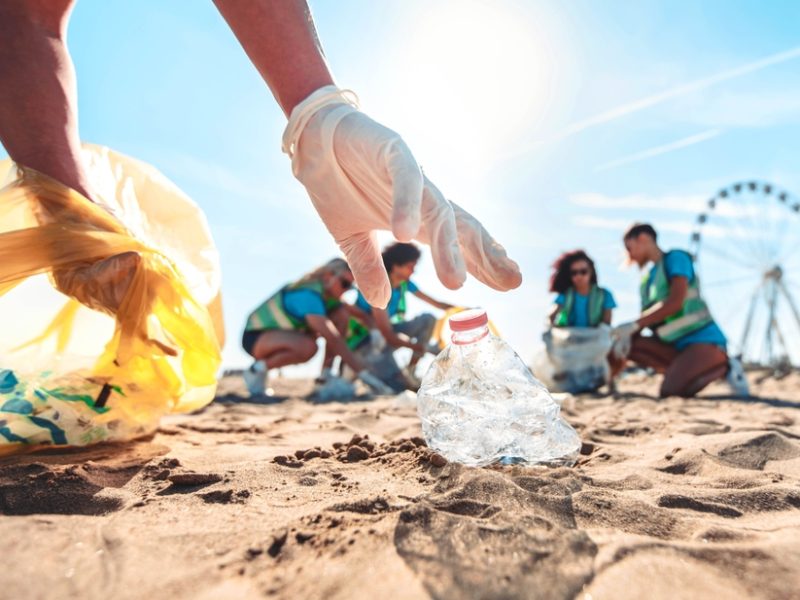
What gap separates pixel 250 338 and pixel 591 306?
311 centimetres

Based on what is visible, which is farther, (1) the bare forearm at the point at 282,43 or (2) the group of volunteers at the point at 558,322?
(2) the group of volunteers at the point at 558,322

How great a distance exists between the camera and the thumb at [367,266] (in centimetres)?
154

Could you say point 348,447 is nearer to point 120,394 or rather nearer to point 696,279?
point 120,394

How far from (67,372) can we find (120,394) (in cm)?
20

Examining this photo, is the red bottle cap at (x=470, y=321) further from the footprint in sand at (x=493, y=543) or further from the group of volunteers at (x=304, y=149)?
the footprint in sand at (x=493, y=543)

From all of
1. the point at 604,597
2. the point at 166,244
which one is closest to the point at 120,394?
the point at 166,244

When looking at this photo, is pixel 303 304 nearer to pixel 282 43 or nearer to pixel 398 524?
pixel 282 43

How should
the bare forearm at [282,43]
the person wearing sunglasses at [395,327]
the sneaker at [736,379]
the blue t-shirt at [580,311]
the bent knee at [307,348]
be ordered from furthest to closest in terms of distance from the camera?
the person wearing sunglasses at [395,327], the bent knee at [307,348], the blue t-shirt at [580,311], the sneaker at [736,379], the bare forearm at [282,43]

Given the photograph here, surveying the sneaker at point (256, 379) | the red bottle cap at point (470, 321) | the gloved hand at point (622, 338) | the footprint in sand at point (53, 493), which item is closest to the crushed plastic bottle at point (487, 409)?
the red bottle cap at point (470, 321)

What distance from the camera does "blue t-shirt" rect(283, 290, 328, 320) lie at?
186 inches

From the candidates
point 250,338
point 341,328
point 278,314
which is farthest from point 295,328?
point 341,328

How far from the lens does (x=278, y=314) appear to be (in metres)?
4.85

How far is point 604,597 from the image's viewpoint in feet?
2.10

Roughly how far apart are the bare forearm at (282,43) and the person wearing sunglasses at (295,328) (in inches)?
129
